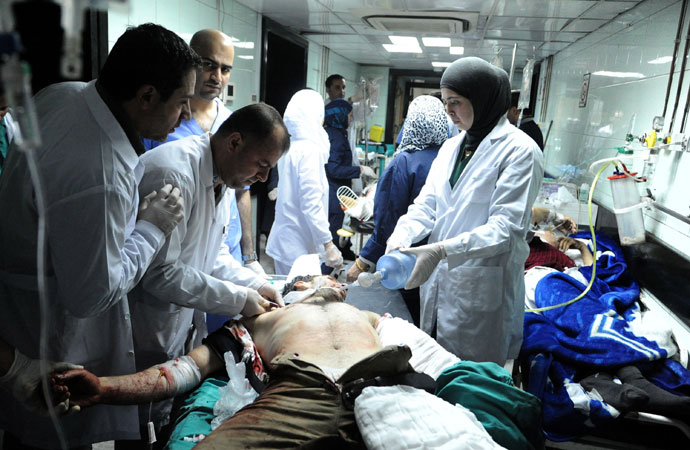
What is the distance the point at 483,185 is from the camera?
2.07 m

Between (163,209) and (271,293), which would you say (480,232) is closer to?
(271,293)

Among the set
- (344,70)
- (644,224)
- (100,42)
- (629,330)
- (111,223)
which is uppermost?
(344,70)

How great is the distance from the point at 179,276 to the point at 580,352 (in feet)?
5.72

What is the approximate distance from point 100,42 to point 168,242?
4.04 feet

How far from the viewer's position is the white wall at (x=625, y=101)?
2.51 metres

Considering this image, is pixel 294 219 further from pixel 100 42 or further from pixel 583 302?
pixel 583 302

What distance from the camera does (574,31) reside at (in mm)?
4926

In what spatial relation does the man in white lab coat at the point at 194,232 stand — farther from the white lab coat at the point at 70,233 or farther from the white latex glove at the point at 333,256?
the white latex glove at the point at 333,256

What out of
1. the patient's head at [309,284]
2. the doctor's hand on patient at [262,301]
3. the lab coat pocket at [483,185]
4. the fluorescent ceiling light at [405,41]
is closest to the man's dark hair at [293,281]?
the patient's head at [309,284]

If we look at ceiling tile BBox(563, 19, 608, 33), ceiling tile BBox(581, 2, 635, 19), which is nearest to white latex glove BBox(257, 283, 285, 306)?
ceiling tile BBox(581, 2, 635, 19)

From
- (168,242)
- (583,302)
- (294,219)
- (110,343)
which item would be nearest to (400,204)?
(294,219)

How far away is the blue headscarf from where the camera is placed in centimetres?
438

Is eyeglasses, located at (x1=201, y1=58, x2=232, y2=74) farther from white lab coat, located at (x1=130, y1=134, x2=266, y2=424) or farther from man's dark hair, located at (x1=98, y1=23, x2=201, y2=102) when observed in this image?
man's dark hair, located at (x1=98, y1=23, x2=201, y2=102)

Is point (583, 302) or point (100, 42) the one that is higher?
point (100, 42)
